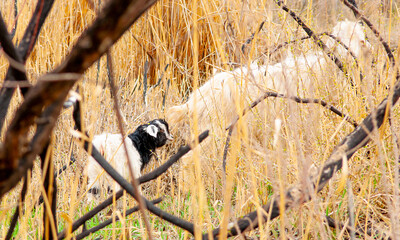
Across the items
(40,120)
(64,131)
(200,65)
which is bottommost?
(40,120)

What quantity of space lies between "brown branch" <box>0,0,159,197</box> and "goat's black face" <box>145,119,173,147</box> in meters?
2.08

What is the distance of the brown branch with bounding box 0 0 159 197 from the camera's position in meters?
→ 0.31

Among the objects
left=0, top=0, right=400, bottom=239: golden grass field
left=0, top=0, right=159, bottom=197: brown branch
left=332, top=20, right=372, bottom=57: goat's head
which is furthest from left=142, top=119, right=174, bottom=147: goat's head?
left=0, top=0, right=159, bottom=197: brown branch

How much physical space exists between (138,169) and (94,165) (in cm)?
29

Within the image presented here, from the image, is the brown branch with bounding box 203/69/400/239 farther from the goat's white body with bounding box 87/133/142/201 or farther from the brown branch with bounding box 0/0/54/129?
the goat's white body with bounding box 87/133/142/201

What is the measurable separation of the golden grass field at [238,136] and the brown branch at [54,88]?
0.15m

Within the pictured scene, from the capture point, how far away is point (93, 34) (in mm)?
313

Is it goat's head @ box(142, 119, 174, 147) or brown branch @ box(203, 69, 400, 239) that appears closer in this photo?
brown branch @ box(203, 69, 400, 239)

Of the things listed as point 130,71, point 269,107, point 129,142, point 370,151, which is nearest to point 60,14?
point 130,71

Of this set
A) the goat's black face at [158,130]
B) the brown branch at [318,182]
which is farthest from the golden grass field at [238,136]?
the goat's black face at [158,130]

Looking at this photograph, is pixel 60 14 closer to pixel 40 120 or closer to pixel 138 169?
pixel 138 169

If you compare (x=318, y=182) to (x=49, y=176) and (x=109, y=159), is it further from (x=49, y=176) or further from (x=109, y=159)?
(x=109, y=159)

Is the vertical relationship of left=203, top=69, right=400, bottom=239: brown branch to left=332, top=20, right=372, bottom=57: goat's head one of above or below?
below

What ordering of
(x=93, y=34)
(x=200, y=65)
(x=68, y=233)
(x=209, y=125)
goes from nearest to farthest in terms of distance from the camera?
(x=93, y=34) → (x=68, y=233) → (x=209, y=125) → (x=200, y=65)
